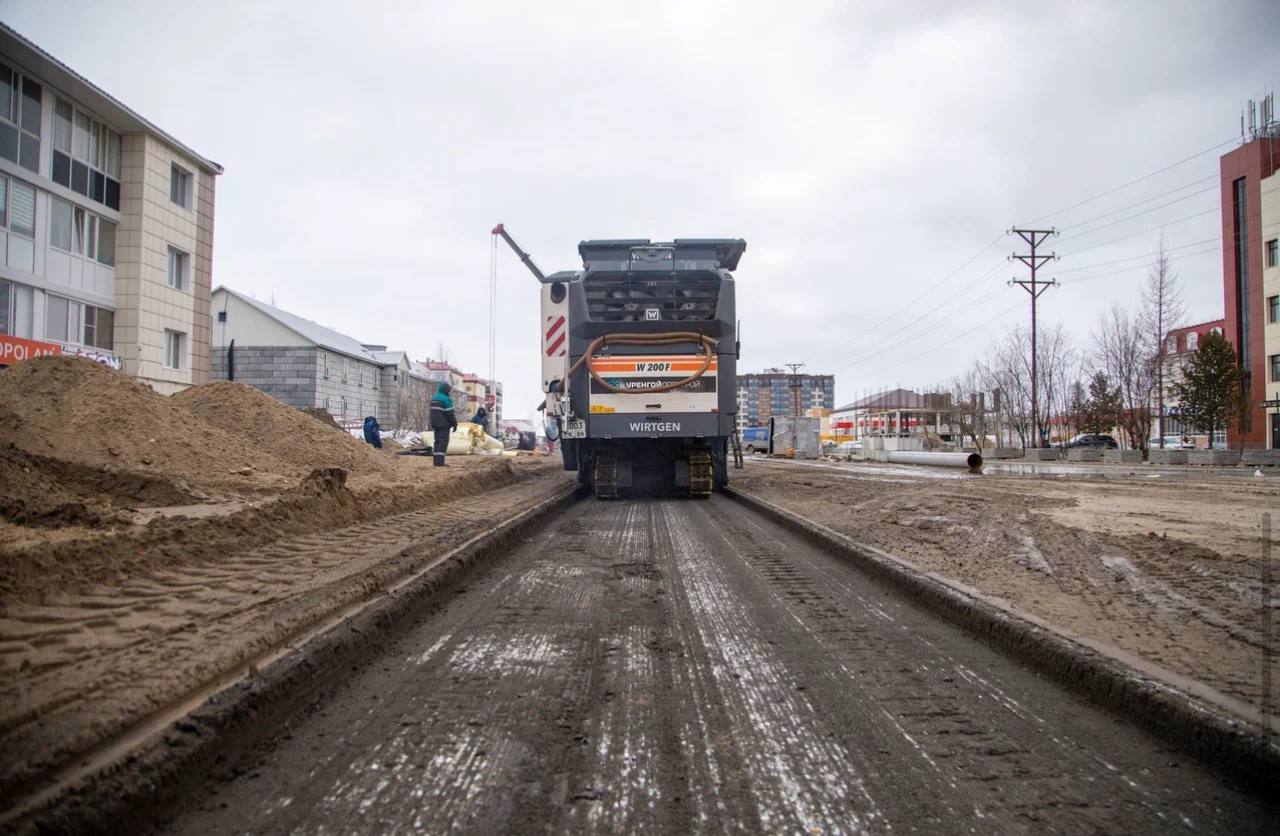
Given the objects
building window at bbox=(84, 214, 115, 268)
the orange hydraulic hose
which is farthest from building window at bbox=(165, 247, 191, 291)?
the orange hydraulic hose

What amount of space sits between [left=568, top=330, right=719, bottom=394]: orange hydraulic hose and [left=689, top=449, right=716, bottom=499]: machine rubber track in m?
1.54

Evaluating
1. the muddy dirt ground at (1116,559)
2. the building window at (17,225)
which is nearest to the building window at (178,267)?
the building window at (17,225)

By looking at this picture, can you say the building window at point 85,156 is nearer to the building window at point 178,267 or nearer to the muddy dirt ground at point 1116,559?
the building window at point 178,267

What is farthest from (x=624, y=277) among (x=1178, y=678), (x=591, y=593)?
(x=1178, y=678)

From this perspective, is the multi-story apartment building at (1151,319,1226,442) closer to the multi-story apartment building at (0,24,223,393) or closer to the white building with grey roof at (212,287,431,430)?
the multi-story apartment building at (0,24,223,393)

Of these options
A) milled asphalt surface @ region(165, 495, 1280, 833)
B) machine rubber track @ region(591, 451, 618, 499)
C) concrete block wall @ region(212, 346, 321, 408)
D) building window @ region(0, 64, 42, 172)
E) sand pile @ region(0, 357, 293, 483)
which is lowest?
milled asphalt surface @ region(165, 495, 1280, 833)

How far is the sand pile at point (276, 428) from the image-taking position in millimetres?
11438

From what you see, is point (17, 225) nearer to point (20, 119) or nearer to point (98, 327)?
point (20, 119)

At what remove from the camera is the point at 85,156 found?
22297mm

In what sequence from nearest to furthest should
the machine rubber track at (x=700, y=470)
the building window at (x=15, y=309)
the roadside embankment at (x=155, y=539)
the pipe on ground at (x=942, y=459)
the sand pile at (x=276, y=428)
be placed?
the roadside embankment at (x=155, y=539), the sand pile at (x=276, y=428), the machine rubber track at (x=700, y=470), the building window at (x=15, y=309), the pipe on ground at (x=942, y=459)

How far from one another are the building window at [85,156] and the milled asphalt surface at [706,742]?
2476 centimetres

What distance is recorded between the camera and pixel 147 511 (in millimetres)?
6430

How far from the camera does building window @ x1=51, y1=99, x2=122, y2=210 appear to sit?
21.4 metres

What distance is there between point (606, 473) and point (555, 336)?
8.59ft
